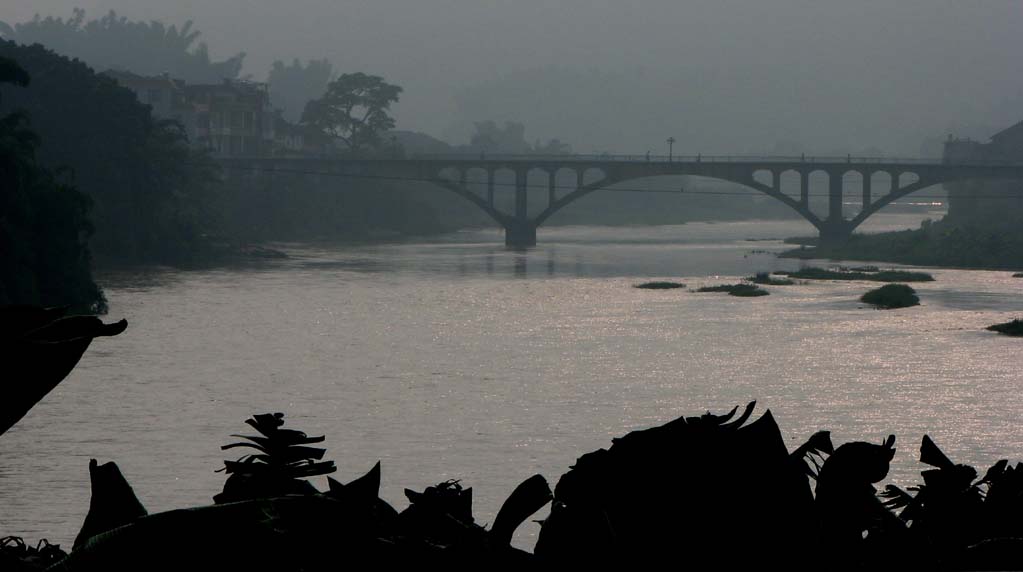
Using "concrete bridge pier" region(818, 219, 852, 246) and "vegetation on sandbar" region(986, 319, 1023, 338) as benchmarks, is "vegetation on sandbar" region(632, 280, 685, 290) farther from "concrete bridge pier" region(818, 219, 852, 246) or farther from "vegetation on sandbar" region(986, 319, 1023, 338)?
"concrete bridge pier" region(818, 219, 852, 246)

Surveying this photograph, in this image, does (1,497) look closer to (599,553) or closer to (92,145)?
(599,553)

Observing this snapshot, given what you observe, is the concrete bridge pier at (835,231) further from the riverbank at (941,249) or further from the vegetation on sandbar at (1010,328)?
the vegetation on sandbar at (1010,328)

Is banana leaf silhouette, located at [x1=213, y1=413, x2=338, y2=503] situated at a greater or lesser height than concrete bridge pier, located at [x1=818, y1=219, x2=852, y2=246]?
greater

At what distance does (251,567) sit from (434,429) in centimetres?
2971

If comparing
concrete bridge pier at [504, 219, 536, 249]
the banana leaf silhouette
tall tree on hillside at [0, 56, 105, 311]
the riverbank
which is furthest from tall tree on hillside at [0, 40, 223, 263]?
the banana leaf silhouette

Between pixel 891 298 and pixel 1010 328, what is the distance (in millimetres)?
11361

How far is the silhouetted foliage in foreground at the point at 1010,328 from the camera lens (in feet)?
154

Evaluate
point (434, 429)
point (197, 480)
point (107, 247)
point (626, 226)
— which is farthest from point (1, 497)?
point (626, 226)

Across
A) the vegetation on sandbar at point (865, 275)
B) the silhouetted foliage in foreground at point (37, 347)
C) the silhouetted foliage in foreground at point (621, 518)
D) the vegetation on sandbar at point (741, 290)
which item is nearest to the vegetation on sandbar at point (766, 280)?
the vegetation on sandbar at point (741, 290)

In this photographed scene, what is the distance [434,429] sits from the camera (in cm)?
3122

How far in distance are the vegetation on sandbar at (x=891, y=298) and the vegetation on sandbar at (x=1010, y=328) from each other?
937 centimetres

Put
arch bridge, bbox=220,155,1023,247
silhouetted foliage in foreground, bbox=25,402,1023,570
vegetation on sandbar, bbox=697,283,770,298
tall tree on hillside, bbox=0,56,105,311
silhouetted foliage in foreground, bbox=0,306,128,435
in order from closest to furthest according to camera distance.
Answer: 1. silhouetted foliage in foreground, bbox=0,306,128,435
2. silhouetted foliage in foreground, bbox=25,402,1023,570
3. tall tree on hillside, bbox=0,56,105,311
4. vegetation on sandbar, bbox=697,283,770,298
5. arch bridge, bbox=220,155,1023,247

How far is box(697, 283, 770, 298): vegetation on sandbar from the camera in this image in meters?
63.2

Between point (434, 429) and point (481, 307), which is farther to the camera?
point (481, 307)
